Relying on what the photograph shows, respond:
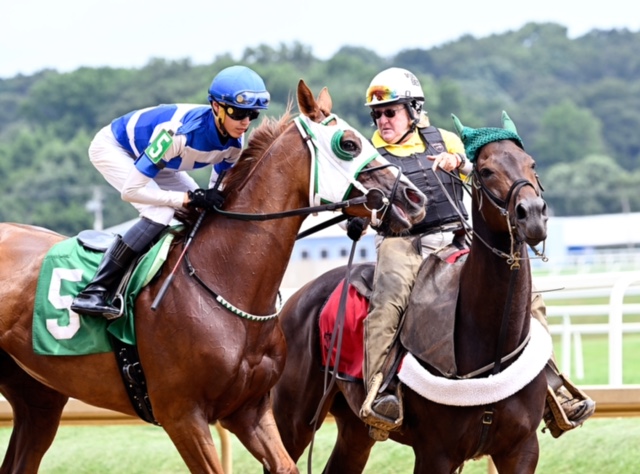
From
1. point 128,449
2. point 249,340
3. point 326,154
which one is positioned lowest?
point 128,449

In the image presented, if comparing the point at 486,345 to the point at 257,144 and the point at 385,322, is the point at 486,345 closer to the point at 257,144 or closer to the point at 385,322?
the point at 385,322

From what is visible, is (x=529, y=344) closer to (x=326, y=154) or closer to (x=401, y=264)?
(x=401, y=264)

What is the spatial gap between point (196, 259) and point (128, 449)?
3.24 m

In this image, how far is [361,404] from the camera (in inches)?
273

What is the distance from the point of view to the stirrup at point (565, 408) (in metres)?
6.66

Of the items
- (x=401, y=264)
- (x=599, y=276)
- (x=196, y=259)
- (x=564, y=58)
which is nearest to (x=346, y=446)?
(x=401, y=264)

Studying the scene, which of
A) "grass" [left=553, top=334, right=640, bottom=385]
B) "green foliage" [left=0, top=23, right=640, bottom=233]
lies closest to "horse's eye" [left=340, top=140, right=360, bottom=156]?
"grass" [left=553, top=334, right=640, bottom=385]

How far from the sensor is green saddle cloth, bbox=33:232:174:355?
6406 millimetres

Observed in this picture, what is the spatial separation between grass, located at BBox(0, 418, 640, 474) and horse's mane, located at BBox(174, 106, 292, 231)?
2.86m

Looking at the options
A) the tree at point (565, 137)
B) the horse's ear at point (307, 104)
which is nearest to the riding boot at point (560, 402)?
the horse's ear at point (307, 104)

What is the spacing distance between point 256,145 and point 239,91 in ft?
1.00

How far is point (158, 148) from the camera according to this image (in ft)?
20.7

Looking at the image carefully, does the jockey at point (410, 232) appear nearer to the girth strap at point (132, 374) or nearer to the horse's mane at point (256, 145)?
the horse's mane at point (256, 145)

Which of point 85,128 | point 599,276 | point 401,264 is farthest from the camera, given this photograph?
point 85,128
